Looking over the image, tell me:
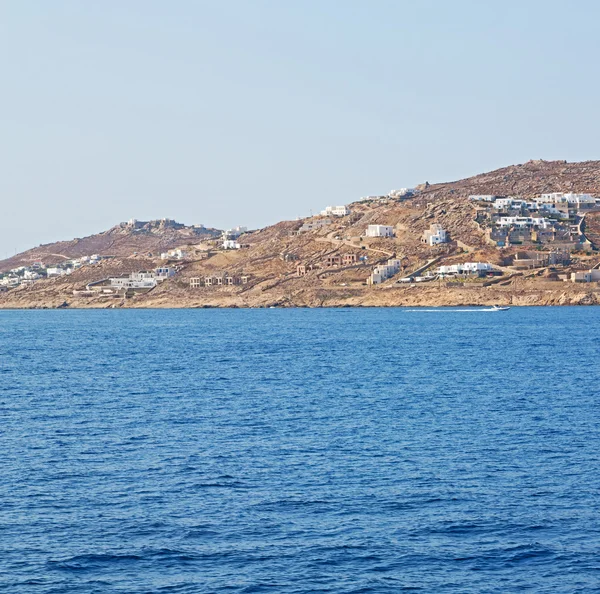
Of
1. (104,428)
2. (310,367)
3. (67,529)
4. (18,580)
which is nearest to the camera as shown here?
(18,580)

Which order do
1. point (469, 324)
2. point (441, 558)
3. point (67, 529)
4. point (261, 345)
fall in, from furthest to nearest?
point (469, 324) → point (261, 345) → point (67, 529) → point (441, 558)

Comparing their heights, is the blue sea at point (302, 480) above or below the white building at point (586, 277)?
below

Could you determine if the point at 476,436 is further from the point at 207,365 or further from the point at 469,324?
the point at 469,324

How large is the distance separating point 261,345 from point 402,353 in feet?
64.0

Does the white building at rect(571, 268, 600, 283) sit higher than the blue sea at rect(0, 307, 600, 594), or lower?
higher

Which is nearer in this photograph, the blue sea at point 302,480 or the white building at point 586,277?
the blue sea at point 302,480

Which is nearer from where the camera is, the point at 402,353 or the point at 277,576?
the point at 277,576

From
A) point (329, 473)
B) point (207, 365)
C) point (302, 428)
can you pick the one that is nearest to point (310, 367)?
point (207, 365)

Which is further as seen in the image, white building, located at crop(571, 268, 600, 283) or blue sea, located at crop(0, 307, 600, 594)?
white building, located at crop(571, 268, 600, 283)

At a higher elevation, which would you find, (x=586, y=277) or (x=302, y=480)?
(x=586, y=277)

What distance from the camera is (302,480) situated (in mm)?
34906

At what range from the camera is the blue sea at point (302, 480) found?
25.4 m

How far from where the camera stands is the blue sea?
83.4 ft

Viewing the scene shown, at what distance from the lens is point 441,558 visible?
2627 centimetres
